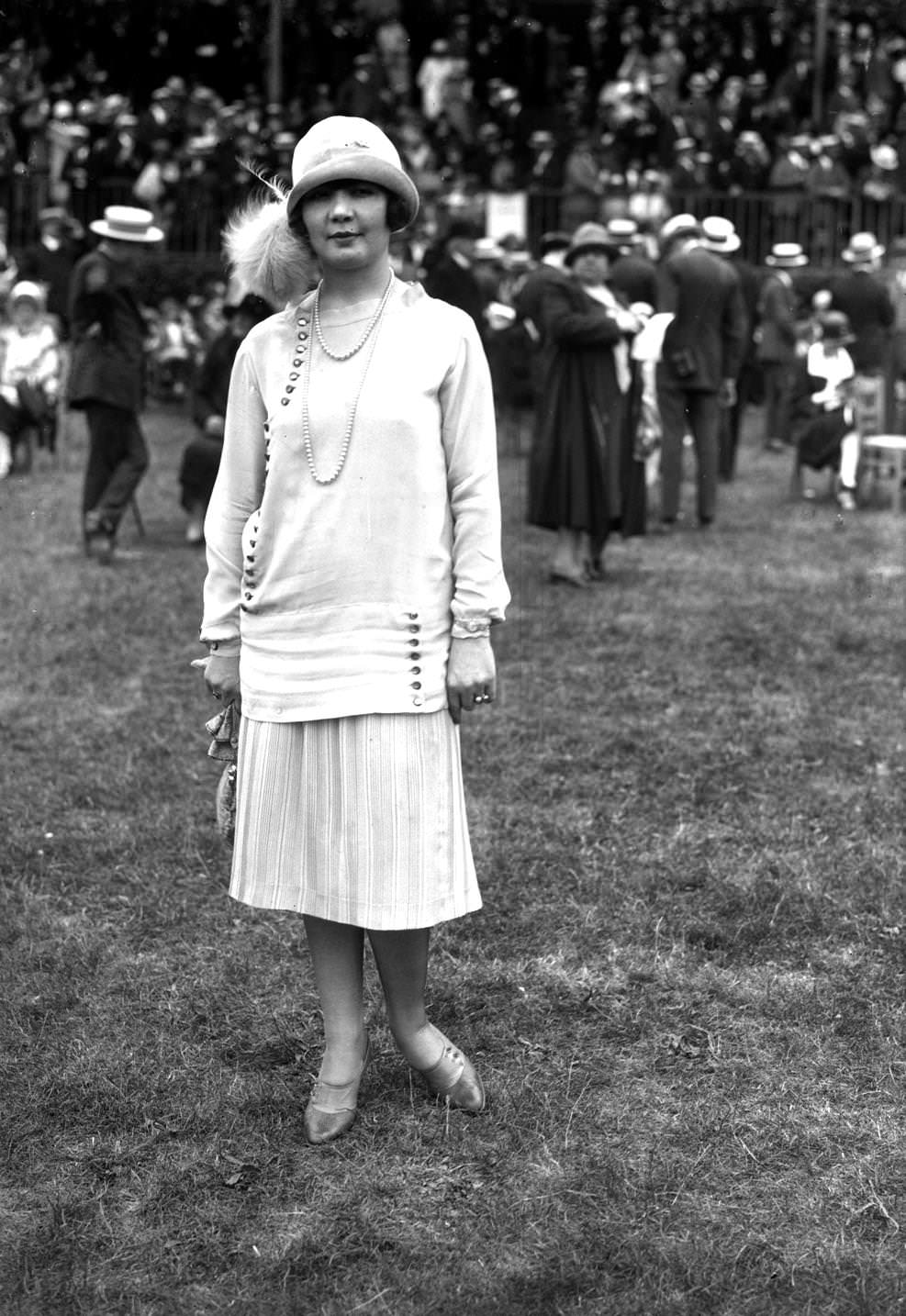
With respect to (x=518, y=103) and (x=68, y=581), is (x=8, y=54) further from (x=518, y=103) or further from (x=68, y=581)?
(x=68, y=581)

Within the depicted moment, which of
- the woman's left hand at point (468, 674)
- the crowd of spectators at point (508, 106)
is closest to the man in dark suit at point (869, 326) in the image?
the crowd of spectators at point (508, 106)

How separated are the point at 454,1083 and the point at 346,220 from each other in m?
1.70

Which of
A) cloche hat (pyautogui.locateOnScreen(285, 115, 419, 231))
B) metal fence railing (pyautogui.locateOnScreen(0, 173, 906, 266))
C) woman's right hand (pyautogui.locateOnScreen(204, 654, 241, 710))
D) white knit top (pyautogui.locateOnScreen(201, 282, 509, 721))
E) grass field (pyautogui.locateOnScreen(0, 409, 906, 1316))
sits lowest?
grass field (pyautogui.locateOnScreen(0, 409, 906, 1316))

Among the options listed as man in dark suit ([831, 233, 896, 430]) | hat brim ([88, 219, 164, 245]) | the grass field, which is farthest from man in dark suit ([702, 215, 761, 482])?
the grass field

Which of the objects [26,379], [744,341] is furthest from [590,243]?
[26,379]

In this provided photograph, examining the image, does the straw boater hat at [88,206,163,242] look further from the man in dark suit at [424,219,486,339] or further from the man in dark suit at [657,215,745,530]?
the man in dark suit at [424,219,486,339]

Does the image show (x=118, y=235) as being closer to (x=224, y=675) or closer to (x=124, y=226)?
(x=124, y=226)

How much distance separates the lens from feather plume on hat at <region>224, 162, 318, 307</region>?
348cm

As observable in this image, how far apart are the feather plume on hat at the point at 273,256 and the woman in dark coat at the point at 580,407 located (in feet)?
19.0

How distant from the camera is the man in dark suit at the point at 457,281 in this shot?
47.1ft

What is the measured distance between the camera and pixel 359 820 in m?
3.41

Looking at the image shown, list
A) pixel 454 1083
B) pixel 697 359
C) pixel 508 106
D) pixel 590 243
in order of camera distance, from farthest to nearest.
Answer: pixel 508 106 < pixel 697 359 < pixel 590 243 < pixel 454 1083

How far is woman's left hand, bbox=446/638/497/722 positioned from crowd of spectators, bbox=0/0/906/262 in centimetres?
1632

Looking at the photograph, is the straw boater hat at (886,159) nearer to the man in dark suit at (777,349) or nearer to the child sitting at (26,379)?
the man in dark suit at (777,349)
